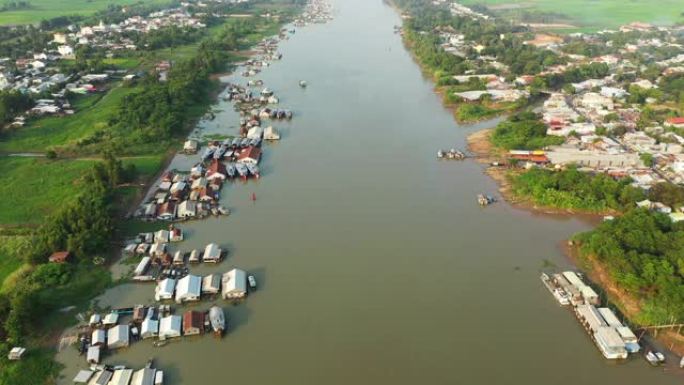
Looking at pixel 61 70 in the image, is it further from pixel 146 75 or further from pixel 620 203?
pixel 620 203

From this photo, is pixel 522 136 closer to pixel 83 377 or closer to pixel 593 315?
pixel 593 315

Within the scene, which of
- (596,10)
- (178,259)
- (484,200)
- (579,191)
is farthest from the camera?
(596,10)

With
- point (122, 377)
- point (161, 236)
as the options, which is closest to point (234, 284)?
point (122, 377)

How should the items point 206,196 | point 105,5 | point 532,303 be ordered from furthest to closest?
point 105,5
point 206,196
point 532,303

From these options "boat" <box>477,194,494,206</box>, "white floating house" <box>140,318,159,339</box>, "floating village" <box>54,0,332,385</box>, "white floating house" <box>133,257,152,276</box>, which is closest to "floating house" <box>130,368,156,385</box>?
"floating village" <box>54,0,332,385</box>

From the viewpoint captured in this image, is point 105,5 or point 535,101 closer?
point 535,101

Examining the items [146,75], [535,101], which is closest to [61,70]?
[146,75]
